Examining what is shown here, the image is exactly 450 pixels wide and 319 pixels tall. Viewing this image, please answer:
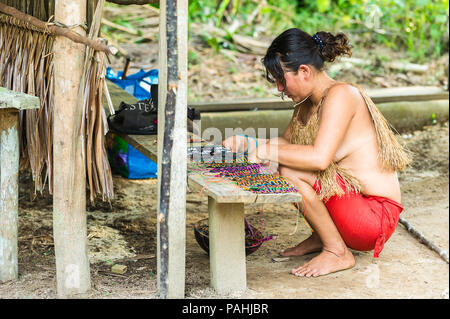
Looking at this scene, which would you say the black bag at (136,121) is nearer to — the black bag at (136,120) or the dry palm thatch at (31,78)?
the black bag at (136,120)

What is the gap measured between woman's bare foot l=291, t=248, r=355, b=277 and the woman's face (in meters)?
0.86

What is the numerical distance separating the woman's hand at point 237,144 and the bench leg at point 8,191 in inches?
43.2

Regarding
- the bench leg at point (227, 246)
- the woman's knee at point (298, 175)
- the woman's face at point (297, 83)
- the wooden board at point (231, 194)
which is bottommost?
the bench leg at point (227, 246)

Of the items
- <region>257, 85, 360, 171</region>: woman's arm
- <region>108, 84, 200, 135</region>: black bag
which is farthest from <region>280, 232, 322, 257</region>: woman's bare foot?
<region>108, 84, 200, 135</region>: black bag

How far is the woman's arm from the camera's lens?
296 centimetres

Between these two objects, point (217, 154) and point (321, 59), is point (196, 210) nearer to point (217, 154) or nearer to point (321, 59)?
point (217, 154)

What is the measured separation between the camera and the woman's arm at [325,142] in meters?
2.96

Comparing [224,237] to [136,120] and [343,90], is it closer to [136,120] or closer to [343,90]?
[343,90]

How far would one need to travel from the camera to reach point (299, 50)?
3072 mm

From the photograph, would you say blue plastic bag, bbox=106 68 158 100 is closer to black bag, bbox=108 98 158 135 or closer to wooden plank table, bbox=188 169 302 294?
black bag, bbox=108 98 158 135

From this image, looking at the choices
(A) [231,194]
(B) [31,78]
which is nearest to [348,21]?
(B) [31,78]

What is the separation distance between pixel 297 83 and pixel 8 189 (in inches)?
60.8

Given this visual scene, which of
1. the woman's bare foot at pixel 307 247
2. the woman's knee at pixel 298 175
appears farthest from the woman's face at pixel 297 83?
the woman's bare foot at pixel 307 247
